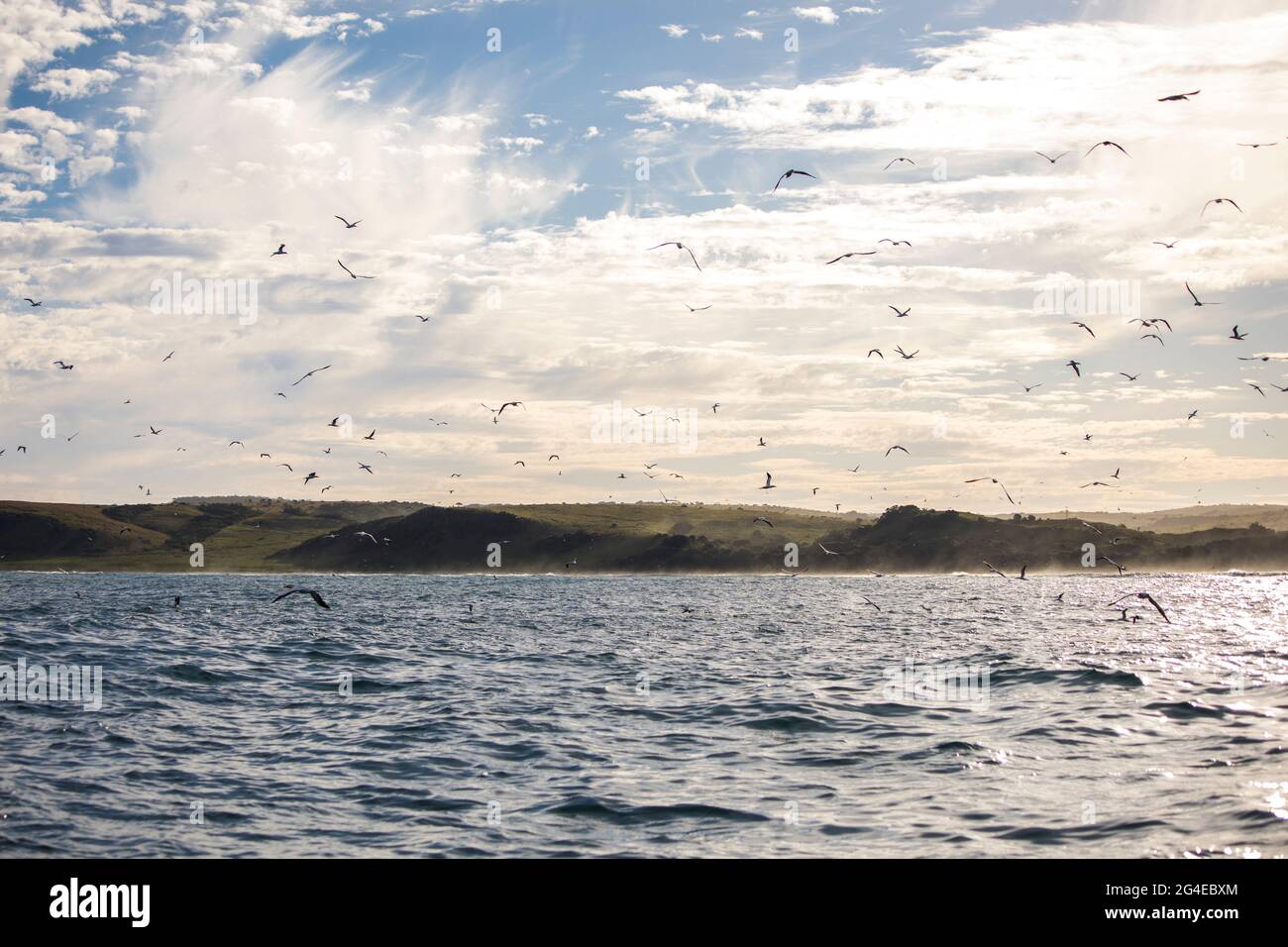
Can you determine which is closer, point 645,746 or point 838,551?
point 645,746

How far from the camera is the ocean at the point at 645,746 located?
17734 mm

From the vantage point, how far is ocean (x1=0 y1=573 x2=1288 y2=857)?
58.2 ft

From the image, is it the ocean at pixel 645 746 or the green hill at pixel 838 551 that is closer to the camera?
the ocean at pixel 645 746

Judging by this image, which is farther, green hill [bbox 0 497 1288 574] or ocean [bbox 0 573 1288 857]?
green hill [bbox 0 497 1288 574]

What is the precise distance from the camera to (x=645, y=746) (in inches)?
988

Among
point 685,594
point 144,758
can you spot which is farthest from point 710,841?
point 685,594
